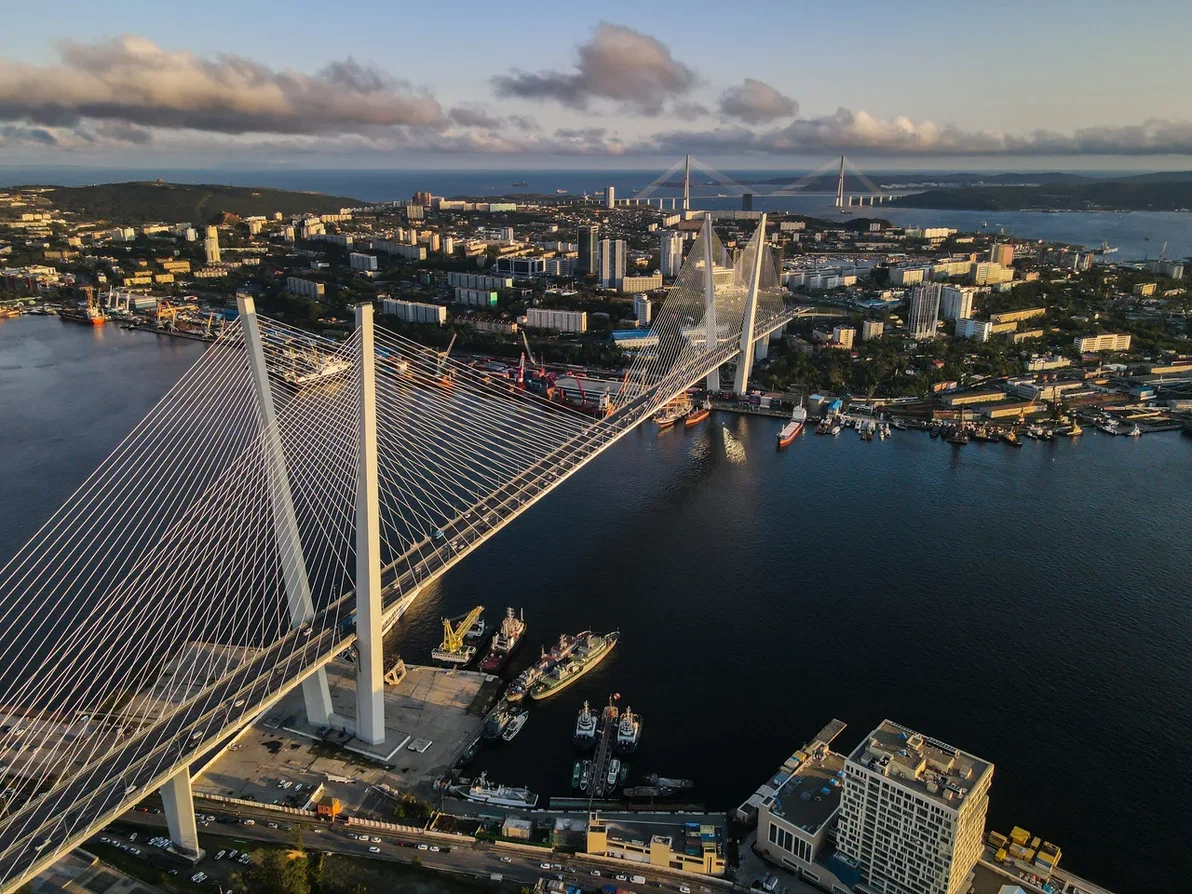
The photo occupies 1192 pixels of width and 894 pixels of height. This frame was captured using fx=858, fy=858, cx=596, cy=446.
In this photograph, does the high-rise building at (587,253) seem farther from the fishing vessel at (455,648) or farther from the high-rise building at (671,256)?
the fishing vessel at (455,648)

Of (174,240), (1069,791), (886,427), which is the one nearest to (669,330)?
(886,427)

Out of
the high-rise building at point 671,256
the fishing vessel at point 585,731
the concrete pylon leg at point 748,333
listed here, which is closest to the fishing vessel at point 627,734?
the fishing vessel at point 585,731

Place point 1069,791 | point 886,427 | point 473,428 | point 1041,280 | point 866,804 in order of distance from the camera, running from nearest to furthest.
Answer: point 866,804 → point 1069,791 → point 473,428 → point 886,427 → point 1041,280

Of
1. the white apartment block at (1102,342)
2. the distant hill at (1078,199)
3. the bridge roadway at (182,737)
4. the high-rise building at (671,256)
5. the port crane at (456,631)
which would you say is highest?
the distant hill at (1078,199)

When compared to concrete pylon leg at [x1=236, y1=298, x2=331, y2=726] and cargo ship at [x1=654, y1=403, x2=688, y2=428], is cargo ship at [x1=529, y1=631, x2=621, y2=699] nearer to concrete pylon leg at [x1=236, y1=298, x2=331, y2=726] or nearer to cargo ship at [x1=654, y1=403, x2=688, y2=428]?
concrete pylon leg at [x1=236, y1=298, x2=331, y2=726]

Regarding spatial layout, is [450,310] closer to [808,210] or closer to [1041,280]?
[1041,280]
